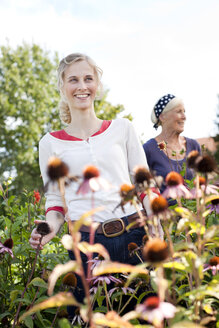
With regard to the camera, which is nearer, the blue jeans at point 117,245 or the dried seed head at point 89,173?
the dried seed head at point 89,173

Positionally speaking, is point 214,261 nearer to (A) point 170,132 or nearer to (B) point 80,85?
(B) point 80,85

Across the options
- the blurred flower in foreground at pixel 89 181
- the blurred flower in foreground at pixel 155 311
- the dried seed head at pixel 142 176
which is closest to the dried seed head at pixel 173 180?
the dried seed head at pixel 142 176

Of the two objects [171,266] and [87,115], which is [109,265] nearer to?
[171,266]

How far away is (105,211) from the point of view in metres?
1.94

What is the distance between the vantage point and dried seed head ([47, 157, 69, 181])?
→ 1.00 meters

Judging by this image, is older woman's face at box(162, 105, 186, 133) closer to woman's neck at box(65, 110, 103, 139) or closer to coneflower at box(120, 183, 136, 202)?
woman's neck at box(65, 110, 103, 139)

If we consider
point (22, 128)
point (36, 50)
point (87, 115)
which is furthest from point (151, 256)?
point (36, 50)

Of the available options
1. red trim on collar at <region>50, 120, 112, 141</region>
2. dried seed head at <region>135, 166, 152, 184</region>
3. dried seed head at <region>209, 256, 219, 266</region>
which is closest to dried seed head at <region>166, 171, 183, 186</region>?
dried seed head at <region>135, 166, 152, 184</region>

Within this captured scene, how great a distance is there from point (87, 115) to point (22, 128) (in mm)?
19796

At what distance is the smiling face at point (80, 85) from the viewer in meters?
2.12

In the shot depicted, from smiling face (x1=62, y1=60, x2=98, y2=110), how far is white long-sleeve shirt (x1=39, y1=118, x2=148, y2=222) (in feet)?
0.52

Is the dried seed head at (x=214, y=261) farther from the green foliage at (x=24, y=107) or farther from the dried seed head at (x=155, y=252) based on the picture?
the green foliage at (x=24, y=107)

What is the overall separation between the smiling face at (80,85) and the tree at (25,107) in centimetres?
1813

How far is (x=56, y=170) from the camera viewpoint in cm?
100
